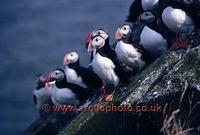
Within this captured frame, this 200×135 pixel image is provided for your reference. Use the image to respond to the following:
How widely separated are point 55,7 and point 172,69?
1115 centimetres

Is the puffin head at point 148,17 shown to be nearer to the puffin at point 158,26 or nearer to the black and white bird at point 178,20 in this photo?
the puffin at point 158,26

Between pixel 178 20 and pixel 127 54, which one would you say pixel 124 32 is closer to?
pixel 127 54

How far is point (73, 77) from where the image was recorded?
37.5 feet

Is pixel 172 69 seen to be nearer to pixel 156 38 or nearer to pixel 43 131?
pixel 156 38

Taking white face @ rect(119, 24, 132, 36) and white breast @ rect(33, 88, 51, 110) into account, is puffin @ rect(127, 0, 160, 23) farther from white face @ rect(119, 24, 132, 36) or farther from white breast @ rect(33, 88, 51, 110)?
white breast @ rect(33, 88, 51, 110)

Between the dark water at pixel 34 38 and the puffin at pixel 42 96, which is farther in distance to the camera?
the dark water at pixel 34 38

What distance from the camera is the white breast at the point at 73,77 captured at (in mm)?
11289

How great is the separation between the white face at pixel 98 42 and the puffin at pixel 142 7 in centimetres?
115

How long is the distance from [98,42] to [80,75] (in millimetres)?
1539

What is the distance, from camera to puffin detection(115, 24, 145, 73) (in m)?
9.80

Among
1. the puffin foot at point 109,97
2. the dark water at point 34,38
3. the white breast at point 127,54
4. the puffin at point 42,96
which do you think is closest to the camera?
the puffin foot at point 109,97

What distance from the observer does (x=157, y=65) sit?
8953 mm

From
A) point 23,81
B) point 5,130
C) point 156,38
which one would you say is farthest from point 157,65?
point 23,81

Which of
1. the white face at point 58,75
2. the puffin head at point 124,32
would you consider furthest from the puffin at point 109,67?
the white face at point 58,75
